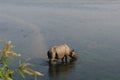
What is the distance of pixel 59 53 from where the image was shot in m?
16.9

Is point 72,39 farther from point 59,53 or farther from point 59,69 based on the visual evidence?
point 59,69

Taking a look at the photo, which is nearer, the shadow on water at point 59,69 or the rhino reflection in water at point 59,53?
the shadow on water at point 59,69

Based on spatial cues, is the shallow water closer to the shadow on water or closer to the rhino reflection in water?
the shadow on water

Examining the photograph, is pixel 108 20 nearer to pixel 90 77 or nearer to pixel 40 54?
pixel 40 54

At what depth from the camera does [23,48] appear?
19219 mm

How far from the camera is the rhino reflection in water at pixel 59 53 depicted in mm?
16438

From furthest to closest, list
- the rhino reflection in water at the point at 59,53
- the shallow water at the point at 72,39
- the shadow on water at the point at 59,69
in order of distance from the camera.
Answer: the rhino reflection in water at the point at 59,53
the shallow water at the point at 72,39
the shadow on water at the point at 59,69

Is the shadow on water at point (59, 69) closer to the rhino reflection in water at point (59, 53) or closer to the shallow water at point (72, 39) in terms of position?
the shallow water at point (72, 39)

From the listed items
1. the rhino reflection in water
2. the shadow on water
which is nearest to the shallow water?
the shadow on water

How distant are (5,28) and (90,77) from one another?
15.1 metres

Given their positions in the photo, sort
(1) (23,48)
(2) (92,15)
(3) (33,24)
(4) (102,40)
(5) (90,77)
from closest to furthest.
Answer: (5) (90,77), (1) (23,48), (4) (102,40), (3) (33,24), (2) (92,15)

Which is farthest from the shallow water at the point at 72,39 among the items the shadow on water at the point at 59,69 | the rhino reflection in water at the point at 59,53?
the rhino reflection in water at the point at 59,53

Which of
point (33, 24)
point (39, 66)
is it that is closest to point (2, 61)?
point (39, 66)

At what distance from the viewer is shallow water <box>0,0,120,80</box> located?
48.5 ft
